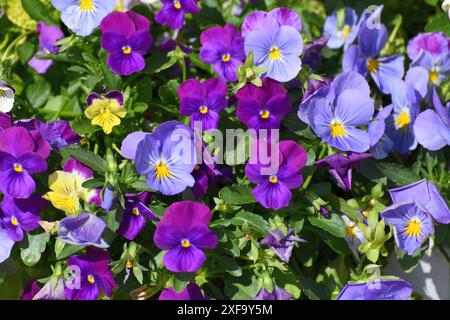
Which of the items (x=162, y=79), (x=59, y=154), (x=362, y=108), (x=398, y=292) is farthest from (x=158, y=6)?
(x=398, y=292)

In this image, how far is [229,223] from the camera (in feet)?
5.14

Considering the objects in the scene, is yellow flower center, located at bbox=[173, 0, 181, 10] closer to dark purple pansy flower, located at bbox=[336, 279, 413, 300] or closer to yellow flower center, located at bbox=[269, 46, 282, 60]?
yellow flower center, located at bbox=[269, 46, 282, 60]

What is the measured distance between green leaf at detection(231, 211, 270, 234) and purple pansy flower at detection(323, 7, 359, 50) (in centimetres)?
58

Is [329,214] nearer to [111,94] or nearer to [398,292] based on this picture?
[398,292]

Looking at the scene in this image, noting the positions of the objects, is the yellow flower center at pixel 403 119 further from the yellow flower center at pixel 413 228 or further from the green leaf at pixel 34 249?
the green leaf at pixel 34 249

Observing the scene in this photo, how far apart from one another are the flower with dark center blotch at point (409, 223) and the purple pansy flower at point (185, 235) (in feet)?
1.35

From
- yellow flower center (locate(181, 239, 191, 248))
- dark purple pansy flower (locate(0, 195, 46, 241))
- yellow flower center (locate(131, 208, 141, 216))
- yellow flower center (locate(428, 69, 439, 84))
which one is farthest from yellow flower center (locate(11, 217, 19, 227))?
yellow flower center (locate(428, 69, 439, 84))

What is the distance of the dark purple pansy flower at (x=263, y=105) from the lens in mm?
1584

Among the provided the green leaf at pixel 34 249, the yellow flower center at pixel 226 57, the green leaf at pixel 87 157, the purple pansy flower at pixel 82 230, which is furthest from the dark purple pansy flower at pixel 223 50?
the green leaf at pixel 34 249

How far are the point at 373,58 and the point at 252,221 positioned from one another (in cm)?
61

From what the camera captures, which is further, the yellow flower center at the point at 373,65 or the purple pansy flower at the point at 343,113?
the yellow flower center at the point at 373,65

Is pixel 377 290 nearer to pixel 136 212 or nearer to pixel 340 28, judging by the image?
pixel 136 212

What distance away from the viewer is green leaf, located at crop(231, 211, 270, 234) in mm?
1561

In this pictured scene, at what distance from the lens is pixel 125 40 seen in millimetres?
1630
